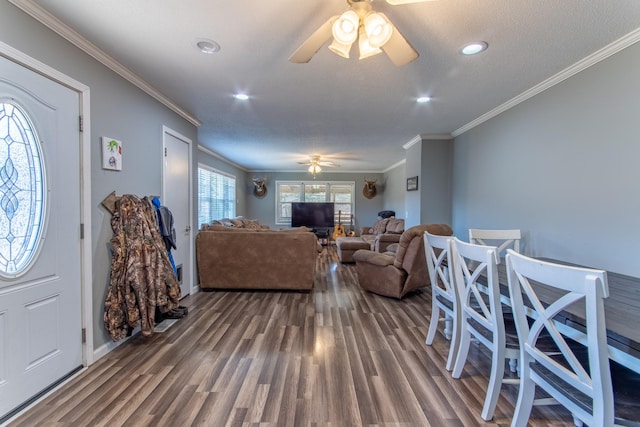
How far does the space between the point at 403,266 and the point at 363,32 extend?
278cm

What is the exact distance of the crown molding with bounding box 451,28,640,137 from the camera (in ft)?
6.52

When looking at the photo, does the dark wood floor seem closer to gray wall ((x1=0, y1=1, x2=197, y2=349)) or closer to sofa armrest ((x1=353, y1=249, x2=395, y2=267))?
gray wall ((x1=0, y1=1, x2=197, y2=349))

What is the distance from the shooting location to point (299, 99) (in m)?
3.15

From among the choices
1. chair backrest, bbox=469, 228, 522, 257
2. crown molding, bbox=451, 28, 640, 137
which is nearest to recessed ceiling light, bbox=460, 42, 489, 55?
crown molding, bbox=451, 28, 640, 137

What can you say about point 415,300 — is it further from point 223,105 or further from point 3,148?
point 3,148

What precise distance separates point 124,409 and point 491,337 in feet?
7.71

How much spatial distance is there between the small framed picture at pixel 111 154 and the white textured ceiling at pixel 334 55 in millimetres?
718

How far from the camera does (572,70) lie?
2424mm

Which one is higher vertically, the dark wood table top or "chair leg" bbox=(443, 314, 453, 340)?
the dark wood table top

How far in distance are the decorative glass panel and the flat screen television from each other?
7.14 meters

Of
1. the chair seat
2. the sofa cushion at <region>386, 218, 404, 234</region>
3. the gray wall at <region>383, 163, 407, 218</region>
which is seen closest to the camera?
the chair seat

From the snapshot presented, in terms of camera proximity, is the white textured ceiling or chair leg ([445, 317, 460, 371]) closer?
the white textured ceiling

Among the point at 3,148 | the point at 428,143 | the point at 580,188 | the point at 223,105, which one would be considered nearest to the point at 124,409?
the point at 3,148

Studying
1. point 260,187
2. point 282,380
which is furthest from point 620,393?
point 260,187
